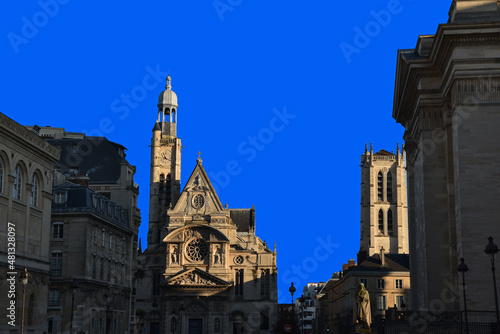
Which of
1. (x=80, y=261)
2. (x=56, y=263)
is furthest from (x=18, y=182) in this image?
(x=56, y=263)

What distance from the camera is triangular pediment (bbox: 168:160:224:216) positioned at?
91.4 metres

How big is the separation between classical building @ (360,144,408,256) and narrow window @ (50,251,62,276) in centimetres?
7593

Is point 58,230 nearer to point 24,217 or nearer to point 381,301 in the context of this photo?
A: point 24,217

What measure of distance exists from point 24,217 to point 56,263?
47.9ft

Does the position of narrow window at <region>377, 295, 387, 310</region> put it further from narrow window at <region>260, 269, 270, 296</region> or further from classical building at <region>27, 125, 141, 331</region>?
classical building at <region>27, 125, 141, 331</region>

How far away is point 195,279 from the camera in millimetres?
88312

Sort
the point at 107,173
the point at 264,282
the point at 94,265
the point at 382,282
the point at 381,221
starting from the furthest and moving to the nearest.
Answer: the point at 381,221 → the point at 264,282 → the point at 382,282 → the point at 107,173 → the point at 94,265

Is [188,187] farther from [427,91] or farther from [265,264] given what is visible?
[427,91]

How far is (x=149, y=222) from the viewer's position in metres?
96.9

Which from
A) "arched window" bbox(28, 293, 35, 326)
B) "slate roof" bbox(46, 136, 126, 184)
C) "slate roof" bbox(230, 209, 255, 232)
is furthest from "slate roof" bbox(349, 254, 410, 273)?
"arched window" bbox(28, 293, 35, 326)

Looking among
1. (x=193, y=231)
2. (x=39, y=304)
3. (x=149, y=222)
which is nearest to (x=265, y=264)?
(x=193, y=231)

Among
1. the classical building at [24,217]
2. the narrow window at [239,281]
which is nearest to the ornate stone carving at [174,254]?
the narrow window at [239,281]

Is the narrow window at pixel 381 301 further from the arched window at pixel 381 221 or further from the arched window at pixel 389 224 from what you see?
the arched window at pixel 381 221

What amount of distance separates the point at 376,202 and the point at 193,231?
43473 millimetres
